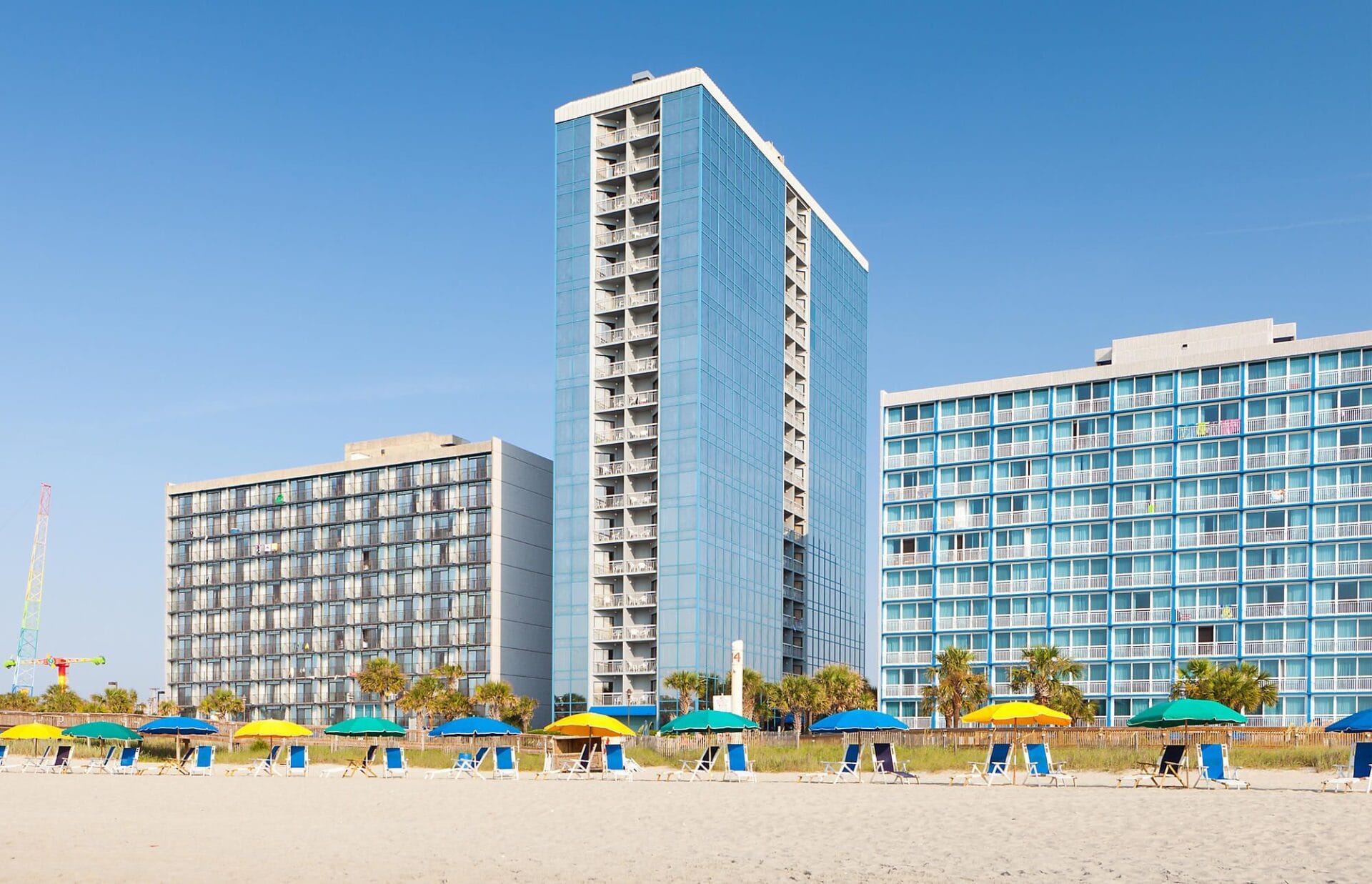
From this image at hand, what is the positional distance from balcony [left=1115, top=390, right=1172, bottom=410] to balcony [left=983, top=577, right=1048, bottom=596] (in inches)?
505

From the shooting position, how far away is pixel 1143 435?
9181 centimetres

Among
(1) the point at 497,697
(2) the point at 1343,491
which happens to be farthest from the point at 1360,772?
(1) the point at 497,697

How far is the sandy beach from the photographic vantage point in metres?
17.4

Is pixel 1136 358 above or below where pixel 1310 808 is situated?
above

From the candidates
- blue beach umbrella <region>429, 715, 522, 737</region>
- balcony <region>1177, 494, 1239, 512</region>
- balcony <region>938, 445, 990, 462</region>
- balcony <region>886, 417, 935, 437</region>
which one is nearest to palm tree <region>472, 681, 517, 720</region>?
balcony <region>886, 417, 935, 437</region>

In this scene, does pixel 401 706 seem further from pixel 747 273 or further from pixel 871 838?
pixel 871 838

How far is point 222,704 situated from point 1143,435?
2869 inches

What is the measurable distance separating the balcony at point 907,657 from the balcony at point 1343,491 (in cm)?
2704

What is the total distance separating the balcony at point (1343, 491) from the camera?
84.8m

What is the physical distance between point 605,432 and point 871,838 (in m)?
76.0

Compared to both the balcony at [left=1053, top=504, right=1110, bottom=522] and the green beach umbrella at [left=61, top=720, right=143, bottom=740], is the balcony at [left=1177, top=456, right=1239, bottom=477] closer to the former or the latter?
the balcony at [left=1053, top=504, right=1110, bottom=522]

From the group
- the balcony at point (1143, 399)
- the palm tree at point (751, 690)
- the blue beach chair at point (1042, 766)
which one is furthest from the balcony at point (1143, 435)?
the blue beach chair at point (1042, 766)

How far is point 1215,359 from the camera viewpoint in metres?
89.8

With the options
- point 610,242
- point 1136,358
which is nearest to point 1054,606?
point 1136,358
